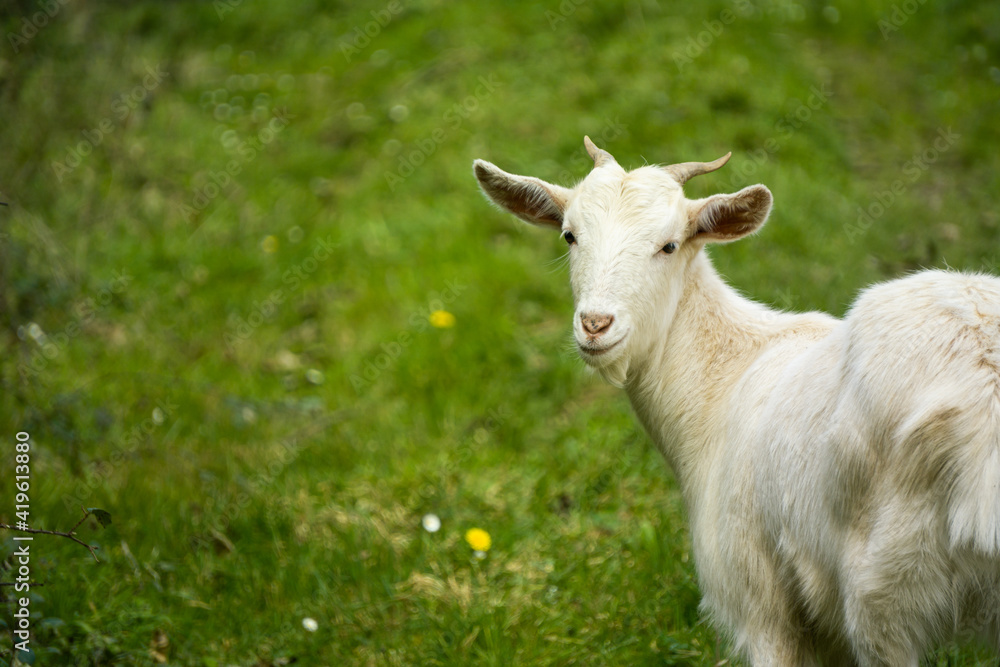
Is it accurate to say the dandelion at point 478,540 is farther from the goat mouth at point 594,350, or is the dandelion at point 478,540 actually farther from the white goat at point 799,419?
the goat mouth at point 594,350

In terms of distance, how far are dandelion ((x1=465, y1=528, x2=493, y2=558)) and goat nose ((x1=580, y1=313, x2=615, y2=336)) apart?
5.82 feet

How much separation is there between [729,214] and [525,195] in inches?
33.4

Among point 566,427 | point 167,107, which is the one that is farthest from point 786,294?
point 167,107

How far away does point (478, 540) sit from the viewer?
169 inches

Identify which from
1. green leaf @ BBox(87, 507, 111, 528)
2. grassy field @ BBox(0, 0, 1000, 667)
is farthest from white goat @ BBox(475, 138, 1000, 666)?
green leaf @ BBox(87, 507, 111, 528)

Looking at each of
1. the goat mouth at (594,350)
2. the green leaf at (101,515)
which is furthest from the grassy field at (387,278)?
the goat mouth at (594,350)

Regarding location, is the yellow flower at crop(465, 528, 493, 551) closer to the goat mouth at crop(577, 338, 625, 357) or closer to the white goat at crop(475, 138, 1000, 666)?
the white goat at crop(475, 138, 1000, 666)

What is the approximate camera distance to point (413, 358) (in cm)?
596

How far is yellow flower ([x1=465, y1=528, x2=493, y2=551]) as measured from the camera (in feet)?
14.0

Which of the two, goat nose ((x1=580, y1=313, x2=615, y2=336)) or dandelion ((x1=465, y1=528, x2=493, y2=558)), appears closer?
goat nose ((x1=580, y1=313, x2=615, y2=336))

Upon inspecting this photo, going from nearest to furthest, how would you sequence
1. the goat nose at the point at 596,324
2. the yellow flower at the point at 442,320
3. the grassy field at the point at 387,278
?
the goat nose at the point at 596,324 < the grassy field at the point at 387,278 < the yellow flower at the point at 442,320

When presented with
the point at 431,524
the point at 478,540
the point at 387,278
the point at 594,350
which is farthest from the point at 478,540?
the point at 387,278

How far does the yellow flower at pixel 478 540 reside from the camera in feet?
14.0

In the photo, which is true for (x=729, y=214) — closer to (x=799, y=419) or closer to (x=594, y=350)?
(x=594, y=350)
